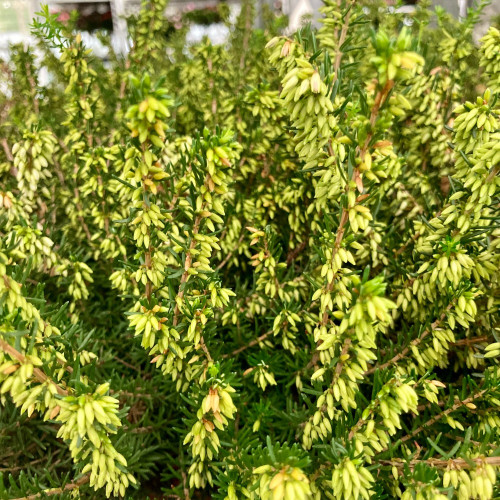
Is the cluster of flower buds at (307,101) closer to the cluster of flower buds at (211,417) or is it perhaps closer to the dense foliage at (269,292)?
the dense foliage at (269,292)

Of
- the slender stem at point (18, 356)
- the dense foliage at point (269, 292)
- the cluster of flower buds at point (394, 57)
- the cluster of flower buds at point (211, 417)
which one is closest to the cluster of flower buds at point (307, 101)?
the dense foliage at point (269, 292)

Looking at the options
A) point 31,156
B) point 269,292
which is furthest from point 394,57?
point 31,156

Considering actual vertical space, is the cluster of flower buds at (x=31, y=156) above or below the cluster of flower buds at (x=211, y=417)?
above

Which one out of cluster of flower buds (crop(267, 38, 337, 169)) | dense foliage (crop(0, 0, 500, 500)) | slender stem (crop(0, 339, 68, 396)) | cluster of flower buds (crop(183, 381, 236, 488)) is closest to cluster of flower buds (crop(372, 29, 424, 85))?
dense foliage (crop(0, 0, 500, 500))

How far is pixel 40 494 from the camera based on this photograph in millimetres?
1148

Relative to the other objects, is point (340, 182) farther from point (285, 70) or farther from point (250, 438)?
point (250, 438)

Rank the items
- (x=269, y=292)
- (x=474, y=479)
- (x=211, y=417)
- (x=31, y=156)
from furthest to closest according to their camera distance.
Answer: (x=31, y=156), (x=269, y=292), (x=211, y=417), (x=474, y=479)

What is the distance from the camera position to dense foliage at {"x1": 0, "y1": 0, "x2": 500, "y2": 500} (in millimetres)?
975

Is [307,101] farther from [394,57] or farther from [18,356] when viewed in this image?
[18,356]

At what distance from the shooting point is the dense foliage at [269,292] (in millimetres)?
975

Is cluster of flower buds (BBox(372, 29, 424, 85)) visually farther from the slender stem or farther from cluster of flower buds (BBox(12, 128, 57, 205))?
cluster of flower buds (BBox(12, 128, 57, 205))

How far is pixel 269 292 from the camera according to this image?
4.92 feet

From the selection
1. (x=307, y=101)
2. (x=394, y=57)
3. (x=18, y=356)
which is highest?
(x=394, y=57)

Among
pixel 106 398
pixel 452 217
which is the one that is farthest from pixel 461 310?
pixel 106 398
